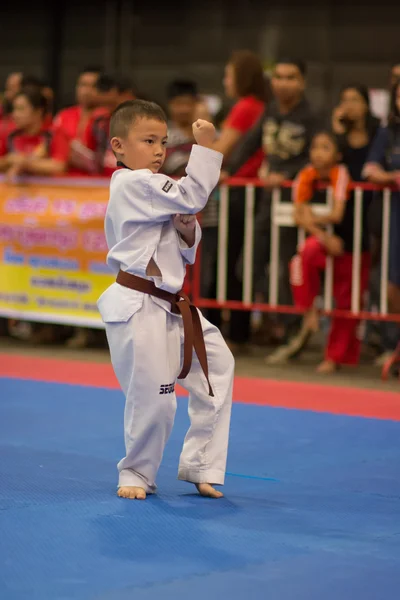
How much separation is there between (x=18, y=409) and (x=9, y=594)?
300 cm

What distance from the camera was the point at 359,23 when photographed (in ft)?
46.6

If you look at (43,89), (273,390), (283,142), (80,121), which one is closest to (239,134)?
(283,142)

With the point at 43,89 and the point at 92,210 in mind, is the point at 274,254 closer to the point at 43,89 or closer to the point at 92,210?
the point at 92,210

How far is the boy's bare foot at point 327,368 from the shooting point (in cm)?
738

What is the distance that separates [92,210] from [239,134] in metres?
1.21

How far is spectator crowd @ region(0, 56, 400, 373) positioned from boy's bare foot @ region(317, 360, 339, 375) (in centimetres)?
1

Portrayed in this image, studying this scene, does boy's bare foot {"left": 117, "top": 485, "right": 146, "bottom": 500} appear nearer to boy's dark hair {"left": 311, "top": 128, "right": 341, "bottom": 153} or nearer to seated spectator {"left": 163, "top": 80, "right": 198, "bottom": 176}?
boy's dark hair {"left": 311, "top": 128, "right": 341, "bottom": 153}

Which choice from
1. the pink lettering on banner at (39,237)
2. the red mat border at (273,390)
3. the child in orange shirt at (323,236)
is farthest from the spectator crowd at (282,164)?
the red mat border at (273,390)

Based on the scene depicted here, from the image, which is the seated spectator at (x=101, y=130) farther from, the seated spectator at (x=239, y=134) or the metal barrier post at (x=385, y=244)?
the metal barrier post at (x=385, y=244)

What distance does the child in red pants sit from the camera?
7.25 meters

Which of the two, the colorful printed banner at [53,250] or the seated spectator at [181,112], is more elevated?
the seated spectator at [181,112]

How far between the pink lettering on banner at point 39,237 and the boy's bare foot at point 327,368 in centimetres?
206

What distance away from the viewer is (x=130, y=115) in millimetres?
3936

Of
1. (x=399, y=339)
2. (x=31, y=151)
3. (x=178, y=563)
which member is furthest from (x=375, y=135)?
(x=178, y=563)
